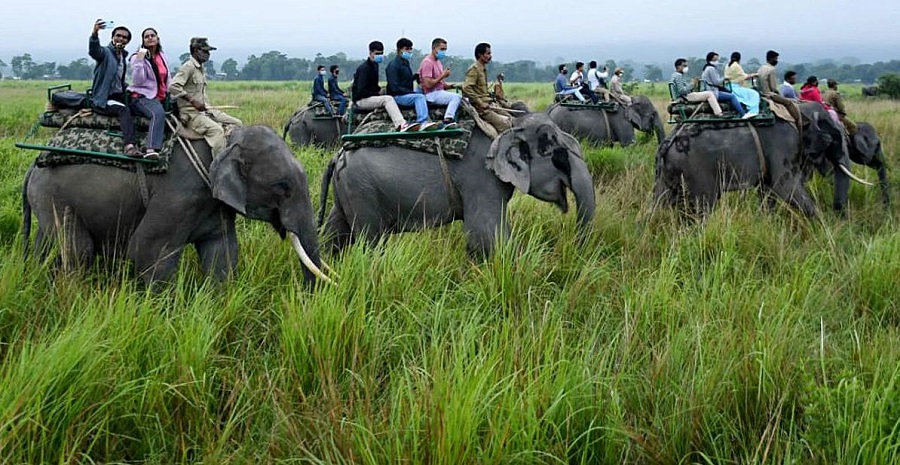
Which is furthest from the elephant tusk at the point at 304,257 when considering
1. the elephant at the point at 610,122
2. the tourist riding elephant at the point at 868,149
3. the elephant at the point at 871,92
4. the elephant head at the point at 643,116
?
the elephant at the point at 871,92

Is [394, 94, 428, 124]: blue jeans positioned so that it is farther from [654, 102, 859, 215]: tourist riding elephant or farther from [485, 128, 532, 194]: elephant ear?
[654, 102, 859, 215]: tourist riding elephant

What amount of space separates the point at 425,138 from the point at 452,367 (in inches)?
115

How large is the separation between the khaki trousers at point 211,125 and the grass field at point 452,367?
0.73 meters

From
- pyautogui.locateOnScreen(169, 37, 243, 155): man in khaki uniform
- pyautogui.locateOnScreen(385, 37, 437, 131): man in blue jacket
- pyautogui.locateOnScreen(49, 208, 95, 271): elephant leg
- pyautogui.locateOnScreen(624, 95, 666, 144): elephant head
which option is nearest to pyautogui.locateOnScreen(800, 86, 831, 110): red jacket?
pyautogui.locateOnScreen(624, 95, 666, 144): elephant head

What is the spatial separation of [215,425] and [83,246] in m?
2.20

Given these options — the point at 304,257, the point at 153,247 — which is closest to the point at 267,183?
the point at 304,257

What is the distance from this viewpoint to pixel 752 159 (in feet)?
25.8

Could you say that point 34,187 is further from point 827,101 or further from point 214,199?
point 827,101

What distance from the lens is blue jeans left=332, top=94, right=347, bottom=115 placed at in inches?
551

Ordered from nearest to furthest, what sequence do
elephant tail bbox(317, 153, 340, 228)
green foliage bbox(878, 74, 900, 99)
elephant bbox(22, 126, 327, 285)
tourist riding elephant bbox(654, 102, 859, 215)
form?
1. elephant bbox(22, 126, 327, 285)
2. elephant tail bbox(317, 153, 340, 228)
3. tourist riding elephant bbox(654, 102, 859, 215)
4. green foliage bbox(878, 74, 900, 99)

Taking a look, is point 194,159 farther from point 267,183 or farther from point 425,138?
point 425,138

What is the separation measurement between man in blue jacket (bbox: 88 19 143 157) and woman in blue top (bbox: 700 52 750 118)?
5.63 metres

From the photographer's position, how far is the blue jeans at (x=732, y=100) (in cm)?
804

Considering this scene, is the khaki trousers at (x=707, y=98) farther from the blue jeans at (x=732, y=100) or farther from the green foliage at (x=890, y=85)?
the green foliage at (x=890, y=85)
